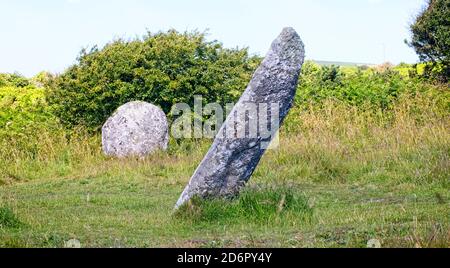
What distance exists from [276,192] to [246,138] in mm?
960

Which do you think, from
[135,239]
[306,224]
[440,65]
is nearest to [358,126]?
[440,65]

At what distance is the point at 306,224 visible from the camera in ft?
29.4

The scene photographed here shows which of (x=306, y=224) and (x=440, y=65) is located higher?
(x=440, y=65)

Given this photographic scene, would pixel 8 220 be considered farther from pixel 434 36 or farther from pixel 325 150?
pixel 434 36

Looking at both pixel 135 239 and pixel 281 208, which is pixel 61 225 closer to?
pixel 135 239

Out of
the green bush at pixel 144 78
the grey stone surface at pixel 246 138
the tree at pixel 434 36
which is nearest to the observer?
the grey stone surface at pixel 246 138

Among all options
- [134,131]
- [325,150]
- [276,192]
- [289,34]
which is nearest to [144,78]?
[134,131]

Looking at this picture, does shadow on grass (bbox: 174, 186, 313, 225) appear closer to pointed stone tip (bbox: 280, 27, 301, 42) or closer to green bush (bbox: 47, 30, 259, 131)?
pointed stone tip (bbox: 280, 27, 301, 42)

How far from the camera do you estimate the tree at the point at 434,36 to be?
25.0 m

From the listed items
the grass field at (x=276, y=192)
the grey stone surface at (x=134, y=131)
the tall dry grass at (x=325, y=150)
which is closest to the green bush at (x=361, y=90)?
the tall dry grass at (x=325, y=150)

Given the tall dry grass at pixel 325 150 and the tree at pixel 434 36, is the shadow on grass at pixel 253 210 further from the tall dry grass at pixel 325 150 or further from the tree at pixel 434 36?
the tree at pixel 434 36

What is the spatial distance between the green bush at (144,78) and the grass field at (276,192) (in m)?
1.39

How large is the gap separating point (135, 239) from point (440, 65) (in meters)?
19.9

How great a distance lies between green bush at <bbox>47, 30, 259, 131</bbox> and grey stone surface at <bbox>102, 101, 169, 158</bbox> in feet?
4.89
